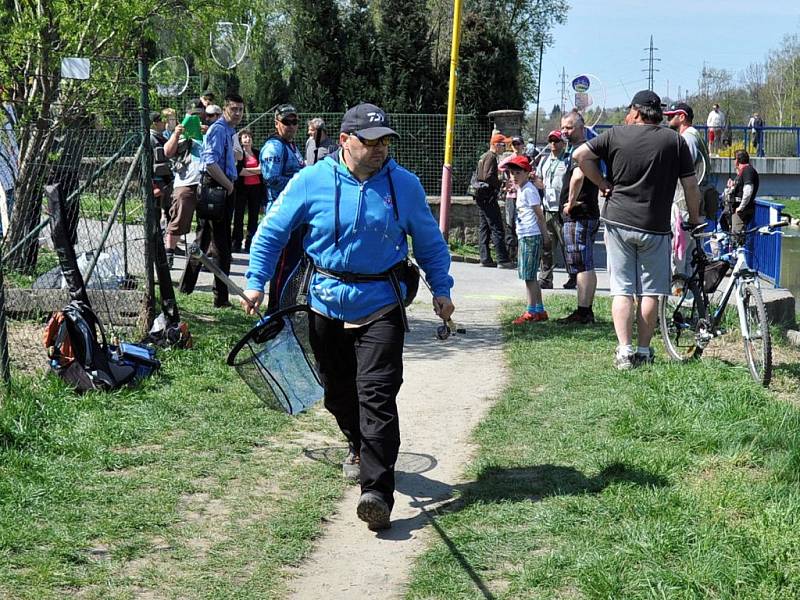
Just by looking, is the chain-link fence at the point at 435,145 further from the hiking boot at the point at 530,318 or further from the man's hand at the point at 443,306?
the man's hand at the point at 443,306

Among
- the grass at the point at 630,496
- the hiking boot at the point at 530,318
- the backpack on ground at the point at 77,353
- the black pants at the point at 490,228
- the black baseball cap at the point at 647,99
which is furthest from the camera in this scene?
the black pants at the point at 490,228

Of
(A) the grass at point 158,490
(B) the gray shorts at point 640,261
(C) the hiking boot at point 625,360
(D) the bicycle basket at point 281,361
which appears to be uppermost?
(B) the gray shorts at point 640,261

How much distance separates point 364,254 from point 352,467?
1.27m

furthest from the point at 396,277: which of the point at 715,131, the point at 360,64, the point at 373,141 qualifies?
the point at 715,131

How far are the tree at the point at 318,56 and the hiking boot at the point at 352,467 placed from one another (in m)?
18.3

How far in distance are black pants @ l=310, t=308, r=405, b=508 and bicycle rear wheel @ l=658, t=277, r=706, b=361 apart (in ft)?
12.3

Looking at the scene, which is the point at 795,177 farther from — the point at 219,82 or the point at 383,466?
the point at 383,466

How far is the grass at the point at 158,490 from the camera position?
4477 millimetres

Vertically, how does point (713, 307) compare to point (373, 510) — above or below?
above

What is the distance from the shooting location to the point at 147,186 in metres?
8.59

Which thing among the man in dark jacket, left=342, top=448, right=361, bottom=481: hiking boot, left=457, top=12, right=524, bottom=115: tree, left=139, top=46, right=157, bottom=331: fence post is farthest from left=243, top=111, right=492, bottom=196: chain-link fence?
left=342, top=448, right=361, bottom=481: hiking boot

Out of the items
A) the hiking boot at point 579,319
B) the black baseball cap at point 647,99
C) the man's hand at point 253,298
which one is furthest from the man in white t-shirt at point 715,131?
the man's hand at point 253,298

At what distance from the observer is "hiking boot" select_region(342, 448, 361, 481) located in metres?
5.79

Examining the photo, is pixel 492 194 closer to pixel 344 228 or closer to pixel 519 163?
pixel 519 163
